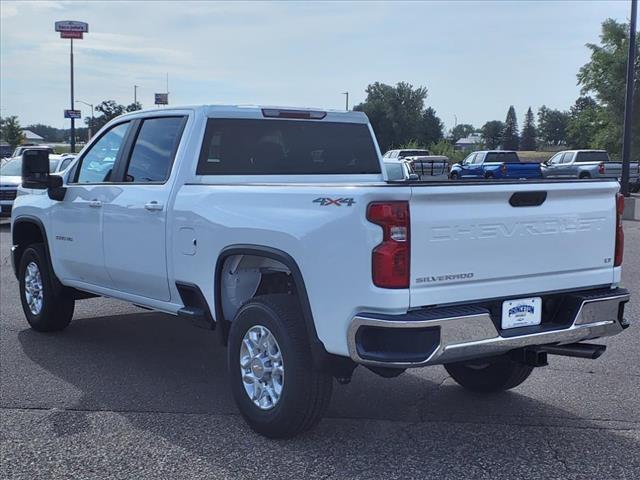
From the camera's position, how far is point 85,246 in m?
6.59

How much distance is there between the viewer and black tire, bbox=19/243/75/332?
7.32 metres

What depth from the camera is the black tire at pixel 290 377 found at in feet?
14.4

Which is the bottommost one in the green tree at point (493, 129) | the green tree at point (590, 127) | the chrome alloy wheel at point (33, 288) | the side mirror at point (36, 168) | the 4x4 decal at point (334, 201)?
the chrome alloy wheel at point (33, 288)

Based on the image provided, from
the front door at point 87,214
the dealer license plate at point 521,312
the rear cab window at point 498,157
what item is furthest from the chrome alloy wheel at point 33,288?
the rear cab window at point 498,157

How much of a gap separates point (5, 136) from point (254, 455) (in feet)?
321

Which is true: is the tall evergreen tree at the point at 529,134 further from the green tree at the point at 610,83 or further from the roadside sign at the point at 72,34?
the roadside sign at the point at 72,34

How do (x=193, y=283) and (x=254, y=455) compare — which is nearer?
(x=254, y=455)

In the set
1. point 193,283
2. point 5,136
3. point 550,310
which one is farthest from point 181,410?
point 5,136

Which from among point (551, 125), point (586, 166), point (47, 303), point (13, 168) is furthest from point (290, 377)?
point (551, 125)

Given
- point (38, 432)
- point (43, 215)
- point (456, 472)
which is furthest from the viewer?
point (43, 215)

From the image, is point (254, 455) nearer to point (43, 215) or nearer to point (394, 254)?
point (394, 254)

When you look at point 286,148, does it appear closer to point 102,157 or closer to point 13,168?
point 102,157

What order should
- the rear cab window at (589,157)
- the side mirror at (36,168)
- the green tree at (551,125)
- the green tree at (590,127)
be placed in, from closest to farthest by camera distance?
the side mirror at (36,168)
the rear cab window at (589,157)
the green tree at (590,127)
the green tree at (551,125)

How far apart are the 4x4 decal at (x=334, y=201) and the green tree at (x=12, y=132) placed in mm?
89789
